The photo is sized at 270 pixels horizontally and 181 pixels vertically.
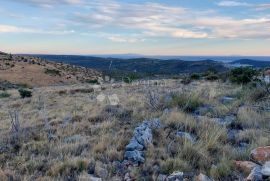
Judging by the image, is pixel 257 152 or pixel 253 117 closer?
pixel 257 152

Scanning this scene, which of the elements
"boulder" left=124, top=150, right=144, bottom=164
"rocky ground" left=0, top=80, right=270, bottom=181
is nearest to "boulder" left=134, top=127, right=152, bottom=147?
"rocky ground" left=0, top=80, right=270, bottom=181

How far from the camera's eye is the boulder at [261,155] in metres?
5.81

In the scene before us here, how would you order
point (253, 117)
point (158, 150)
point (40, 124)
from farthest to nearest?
point (40, 124) → point (253, 117) → point (158, 150)

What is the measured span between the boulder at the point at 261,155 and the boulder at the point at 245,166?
0.41 ft

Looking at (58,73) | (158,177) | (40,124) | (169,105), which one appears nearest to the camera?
(158,177)

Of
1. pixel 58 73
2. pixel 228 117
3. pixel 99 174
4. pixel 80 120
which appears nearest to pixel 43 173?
pixel 99 174

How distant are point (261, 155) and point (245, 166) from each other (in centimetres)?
32

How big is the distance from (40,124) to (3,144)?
→ 7.20ft

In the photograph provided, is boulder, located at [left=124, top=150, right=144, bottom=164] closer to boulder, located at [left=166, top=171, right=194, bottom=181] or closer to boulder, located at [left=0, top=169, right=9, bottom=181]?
boulder, located at [left=166, top=171, right=194, bottom=181]

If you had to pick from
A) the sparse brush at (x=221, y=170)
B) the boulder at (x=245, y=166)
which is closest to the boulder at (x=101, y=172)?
the sparse brush at (x=221, y=170)

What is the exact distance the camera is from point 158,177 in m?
5.67

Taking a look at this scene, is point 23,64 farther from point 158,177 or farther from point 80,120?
point 158,177

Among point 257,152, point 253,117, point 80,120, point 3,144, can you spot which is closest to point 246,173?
point 257,152

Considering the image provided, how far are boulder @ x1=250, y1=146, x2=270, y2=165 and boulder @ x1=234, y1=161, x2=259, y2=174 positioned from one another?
0.41 feet
